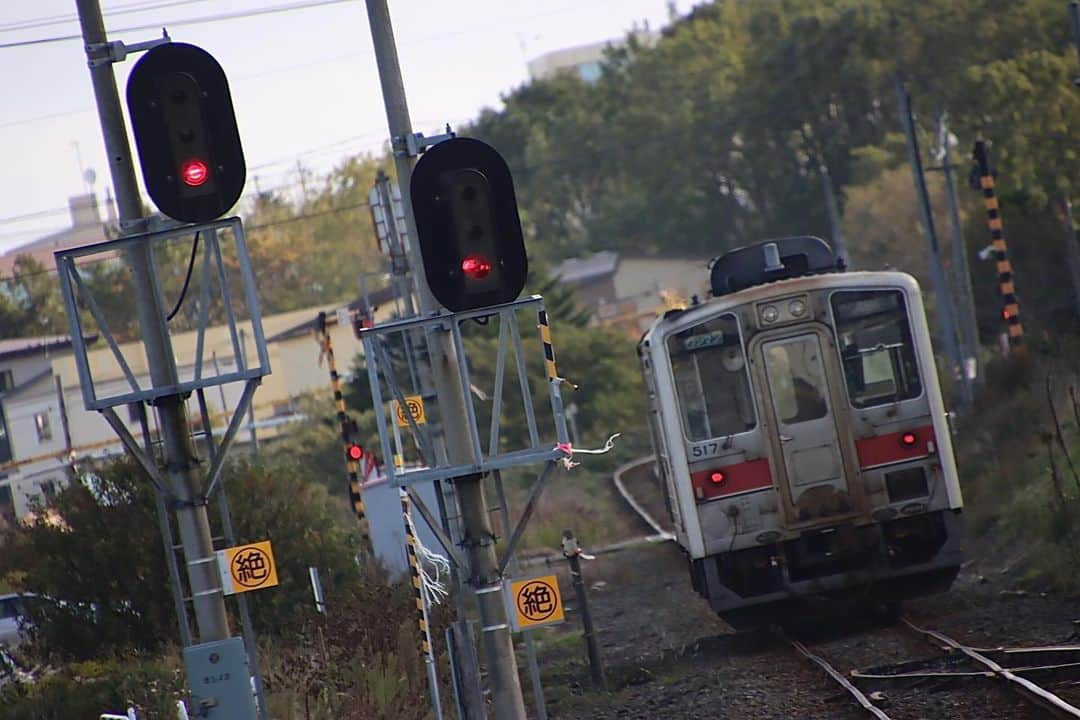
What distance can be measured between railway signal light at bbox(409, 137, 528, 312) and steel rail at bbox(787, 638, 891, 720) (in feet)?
13.7

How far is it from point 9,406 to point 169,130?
51.0m

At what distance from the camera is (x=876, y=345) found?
48.7 feet

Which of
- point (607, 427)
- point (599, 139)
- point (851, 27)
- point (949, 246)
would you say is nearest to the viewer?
point (607, 427)

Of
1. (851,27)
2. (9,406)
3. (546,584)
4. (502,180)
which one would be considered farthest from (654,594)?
(851,27)

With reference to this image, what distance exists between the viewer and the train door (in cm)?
1459

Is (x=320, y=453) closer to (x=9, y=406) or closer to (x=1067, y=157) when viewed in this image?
(x=9, y=406)

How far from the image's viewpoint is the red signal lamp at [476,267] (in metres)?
8.77

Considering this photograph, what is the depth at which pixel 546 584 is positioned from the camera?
980 centimetres

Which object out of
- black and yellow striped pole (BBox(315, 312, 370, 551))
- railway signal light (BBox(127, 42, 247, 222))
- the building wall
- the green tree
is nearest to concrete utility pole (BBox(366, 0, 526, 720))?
railway signal light (BBox(127, 42, 247, 222))

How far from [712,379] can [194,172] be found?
6477 millimetres

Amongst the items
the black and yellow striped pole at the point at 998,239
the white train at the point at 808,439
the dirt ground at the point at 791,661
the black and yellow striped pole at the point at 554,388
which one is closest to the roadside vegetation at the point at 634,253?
the black and yellow striped pole at the point at 998,239

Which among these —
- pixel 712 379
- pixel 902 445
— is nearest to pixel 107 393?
pixel 712 379

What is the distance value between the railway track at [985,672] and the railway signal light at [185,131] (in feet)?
18.0

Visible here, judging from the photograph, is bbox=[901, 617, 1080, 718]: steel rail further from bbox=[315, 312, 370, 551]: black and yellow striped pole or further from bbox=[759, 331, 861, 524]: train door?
bbox=[315, 312, 370, 551]: black and yellow striped pole
